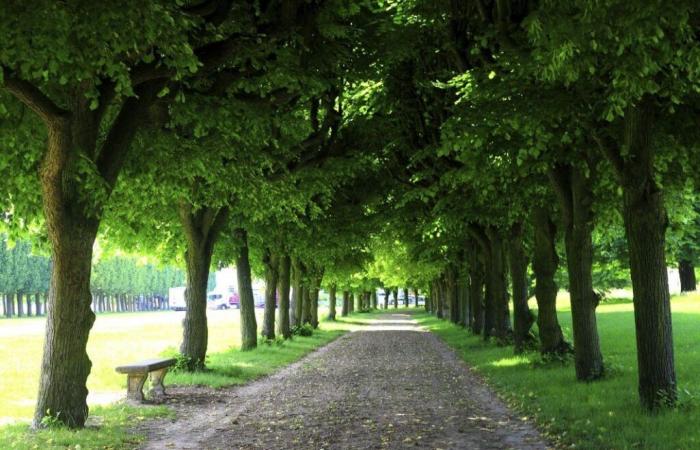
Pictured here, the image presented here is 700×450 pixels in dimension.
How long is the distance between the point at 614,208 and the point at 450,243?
1557 cm

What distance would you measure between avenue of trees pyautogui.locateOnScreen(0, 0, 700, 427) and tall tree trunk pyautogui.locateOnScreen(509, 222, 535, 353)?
2343 mm

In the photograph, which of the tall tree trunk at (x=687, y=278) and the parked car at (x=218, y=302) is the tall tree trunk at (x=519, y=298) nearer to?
the tall tree trunk at (x=687, y=278)

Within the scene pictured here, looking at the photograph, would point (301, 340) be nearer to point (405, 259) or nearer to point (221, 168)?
point (405, 259)

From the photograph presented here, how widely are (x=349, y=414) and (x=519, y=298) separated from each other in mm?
10628

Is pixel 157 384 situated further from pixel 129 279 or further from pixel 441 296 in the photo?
pixel 129 279

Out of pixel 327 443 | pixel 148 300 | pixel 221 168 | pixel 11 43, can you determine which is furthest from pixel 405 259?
pixel 148 300

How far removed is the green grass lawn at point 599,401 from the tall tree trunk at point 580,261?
50 cm

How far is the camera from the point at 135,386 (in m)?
13.4

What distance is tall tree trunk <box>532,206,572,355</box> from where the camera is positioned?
1806 centimetres

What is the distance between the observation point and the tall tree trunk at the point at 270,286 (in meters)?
30.6

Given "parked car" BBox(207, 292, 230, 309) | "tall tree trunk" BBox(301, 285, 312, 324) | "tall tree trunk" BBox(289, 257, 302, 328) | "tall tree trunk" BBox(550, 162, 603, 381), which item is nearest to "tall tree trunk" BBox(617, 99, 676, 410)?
"tall tree trunk" BBox(550, 162, 603, 381)

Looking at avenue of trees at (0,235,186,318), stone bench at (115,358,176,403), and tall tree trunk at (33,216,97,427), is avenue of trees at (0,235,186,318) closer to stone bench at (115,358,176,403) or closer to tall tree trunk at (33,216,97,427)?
stone bench at (115,358,176,403)

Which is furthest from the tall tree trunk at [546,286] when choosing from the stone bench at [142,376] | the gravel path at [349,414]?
the stone bench at [142,376]

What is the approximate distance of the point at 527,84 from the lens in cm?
1112
